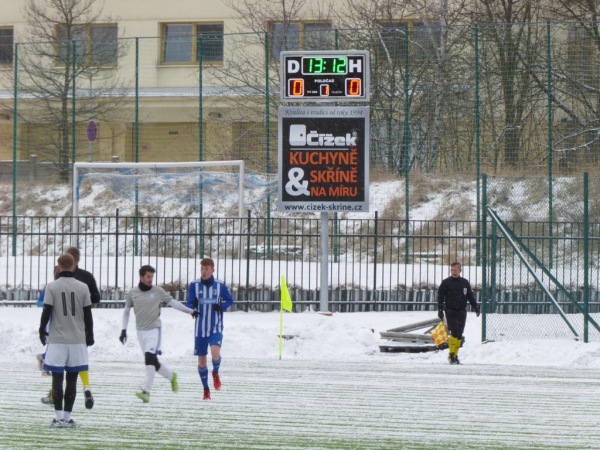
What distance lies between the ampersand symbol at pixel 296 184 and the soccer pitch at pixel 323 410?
534 centimetres

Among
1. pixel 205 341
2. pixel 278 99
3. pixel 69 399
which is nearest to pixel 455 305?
pixel 205 341

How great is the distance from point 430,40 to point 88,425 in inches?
767

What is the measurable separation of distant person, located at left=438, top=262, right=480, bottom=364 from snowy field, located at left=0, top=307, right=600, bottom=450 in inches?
16.6

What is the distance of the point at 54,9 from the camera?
142 ft

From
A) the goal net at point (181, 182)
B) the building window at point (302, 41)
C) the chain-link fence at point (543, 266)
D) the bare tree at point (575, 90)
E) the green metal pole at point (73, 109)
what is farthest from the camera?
the green metal pole at point (73, 109)

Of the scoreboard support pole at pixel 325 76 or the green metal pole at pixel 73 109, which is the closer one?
the scoreboard support pole at pixel 325 76

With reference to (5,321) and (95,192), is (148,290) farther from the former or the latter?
(95,192)

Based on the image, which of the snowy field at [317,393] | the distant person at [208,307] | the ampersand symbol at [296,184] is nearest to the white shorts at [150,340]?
the snowy field at [317,393]

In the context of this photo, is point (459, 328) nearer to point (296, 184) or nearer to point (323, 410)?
point (296, 184)

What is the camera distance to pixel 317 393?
49.4 ft

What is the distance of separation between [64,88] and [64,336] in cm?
2154

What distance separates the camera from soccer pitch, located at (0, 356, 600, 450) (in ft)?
37.0

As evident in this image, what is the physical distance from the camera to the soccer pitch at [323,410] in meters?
11.3

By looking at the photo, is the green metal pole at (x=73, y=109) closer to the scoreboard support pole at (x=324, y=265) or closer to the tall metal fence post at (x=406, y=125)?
the tall metal fence post at (x=406, y=125)
